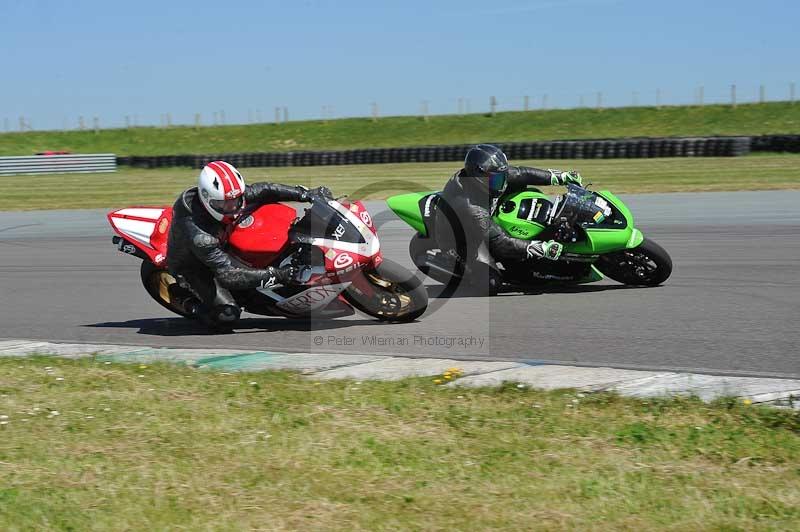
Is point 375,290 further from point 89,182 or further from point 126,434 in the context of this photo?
point 89,182

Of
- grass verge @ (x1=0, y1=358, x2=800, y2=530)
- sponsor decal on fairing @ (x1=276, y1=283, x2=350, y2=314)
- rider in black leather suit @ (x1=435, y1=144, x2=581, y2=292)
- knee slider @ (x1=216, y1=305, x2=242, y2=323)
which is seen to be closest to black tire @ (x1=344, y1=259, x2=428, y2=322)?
sponsor decal on fairing @ (x1=276, y1=283, x2=350, y2=314)

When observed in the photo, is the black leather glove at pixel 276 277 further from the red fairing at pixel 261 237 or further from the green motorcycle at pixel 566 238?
the green motorcycle at pixel 566 238

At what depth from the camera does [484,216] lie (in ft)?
29.9

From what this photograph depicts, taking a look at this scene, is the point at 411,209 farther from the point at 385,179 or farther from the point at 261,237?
the point at 385,179


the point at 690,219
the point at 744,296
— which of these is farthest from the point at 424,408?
the point at 690,219

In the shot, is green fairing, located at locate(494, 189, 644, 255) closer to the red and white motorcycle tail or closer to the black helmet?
the black helmet

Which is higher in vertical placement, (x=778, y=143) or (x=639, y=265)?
(x=778, y=143)

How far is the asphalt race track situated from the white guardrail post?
2447 centimetres

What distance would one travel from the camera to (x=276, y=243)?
771 cm

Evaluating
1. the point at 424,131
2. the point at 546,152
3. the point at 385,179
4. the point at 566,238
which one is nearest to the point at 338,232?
the point at 566,238

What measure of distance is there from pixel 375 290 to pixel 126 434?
3080mm

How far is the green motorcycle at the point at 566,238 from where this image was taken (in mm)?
8992

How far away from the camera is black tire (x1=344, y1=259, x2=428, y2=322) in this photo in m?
7.76

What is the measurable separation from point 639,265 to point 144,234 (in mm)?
4485
